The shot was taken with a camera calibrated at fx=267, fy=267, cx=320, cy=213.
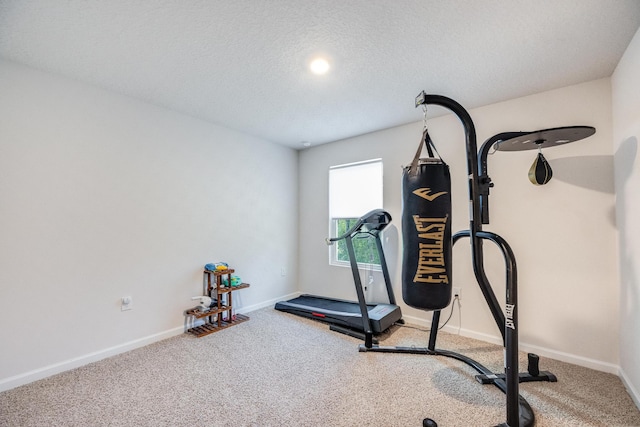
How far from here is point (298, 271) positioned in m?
4.33

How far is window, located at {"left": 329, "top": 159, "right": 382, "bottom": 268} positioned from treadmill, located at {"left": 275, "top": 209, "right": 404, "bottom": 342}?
41cm

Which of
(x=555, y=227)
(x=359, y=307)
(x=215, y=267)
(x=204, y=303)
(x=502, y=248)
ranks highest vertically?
(x=555, y=227)

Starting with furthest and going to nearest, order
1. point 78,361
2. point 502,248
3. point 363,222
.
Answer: point 363,222, point 78,361, point 502,248

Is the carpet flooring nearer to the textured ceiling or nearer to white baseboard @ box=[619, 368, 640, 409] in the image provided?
white baseboard @ box=[619, 368, 640, 409]

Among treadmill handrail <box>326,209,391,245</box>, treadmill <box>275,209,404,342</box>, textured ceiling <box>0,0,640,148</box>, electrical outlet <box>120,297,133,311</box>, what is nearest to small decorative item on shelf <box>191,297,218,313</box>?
electrical outlet <box>120,297,133,311</box>

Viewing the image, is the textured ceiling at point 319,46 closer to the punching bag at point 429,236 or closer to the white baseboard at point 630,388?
the punching bag at point 429,236

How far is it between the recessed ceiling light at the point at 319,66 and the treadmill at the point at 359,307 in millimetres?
1499

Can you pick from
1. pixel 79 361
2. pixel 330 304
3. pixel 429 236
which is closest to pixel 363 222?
pixel 429 236

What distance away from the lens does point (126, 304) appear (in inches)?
99.3

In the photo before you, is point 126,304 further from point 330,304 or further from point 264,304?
point 330,304

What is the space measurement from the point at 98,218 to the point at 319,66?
2.32 metres

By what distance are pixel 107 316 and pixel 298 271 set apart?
2.48 meters

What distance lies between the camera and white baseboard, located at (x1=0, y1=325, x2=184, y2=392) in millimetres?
1942

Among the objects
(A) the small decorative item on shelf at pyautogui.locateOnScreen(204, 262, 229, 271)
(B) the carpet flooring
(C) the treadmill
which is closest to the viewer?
(B) the carpet flooring
